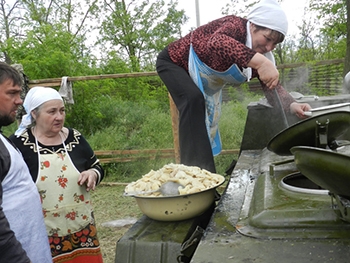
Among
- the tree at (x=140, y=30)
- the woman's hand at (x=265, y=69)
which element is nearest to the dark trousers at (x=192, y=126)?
the woman's hand at (x=265, y=69)

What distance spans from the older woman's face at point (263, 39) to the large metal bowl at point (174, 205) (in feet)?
3.75

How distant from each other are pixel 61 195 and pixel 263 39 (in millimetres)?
1639

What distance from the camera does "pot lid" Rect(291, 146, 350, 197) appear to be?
103cm

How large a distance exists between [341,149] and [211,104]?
1158 mm

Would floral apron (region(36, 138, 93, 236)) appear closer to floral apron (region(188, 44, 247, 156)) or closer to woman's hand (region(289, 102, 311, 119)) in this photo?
floral apron (region(188, 44, 247, 156))

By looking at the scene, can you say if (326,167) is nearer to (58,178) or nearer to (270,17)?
(270,17)

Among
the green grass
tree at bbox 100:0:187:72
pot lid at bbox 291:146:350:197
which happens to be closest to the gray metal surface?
pot lid at bbox 291:146:350:197

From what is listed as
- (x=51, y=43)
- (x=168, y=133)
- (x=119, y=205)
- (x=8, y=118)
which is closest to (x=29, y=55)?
(x=51, y=43)

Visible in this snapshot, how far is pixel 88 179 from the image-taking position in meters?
2.45

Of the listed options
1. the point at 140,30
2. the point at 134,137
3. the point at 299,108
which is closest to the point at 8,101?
the point at 299,108

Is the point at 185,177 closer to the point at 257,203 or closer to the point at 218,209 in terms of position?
the point at 218,209

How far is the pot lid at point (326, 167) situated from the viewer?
1031mm

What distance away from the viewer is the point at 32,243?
180 centimetres

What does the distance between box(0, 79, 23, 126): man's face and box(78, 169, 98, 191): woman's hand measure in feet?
2.35
